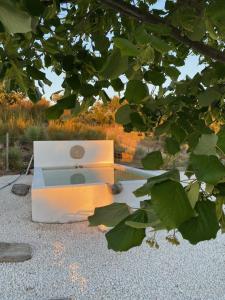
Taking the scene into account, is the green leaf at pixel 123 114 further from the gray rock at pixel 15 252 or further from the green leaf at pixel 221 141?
the gray rock at pixel 15 252

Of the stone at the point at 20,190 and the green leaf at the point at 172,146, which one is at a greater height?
the green leaf at the point at 172,146

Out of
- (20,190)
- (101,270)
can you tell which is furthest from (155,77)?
(20,190)

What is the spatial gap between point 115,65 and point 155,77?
0.60 feet

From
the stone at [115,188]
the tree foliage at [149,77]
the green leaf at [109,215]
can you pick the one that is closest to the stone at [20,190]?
the stone at [115,188]

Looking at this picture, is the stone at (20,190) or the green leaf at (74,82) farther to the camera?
the stone at (20,190)

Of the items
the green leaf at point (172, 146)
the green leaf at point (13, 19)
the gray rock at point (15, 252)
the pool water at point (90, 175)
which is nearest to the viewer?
the green leaf at point (13, 19)

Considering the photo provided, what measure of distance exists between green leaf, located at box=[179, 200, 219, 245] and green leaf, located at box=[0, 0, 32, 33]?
15.4 inches

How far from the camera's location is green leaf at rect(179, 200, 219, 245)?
0.62 metres

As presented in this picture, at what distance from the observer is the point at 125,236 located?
68cm

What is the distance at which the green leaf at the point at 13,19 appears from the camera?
0.49m

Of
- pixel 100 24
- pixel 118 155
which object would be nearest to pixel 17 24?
pixel 100 24

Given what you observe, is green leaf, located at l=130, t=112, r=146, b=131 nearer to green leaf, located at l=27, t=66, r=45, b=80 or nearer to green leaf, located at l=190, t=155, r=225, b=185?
green leaf, located at l=27, t=66, r=45, b=80

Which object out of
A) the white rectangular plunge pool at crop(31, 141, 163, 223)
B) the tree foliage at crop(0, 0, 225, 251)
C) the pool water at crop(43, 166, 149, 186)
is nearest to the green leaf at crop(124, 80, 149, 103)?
the tree foliage at crop(0, 0, 225, 251)

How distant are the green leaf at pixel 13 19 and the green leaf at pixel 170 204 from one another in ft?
0.97
